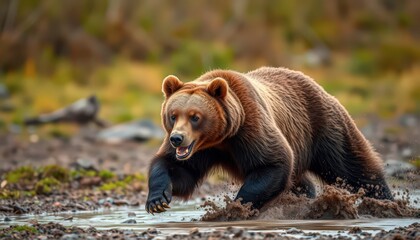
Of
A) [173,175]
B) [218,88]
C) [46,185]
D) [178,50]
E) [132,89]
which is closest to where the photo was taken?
[218,88]

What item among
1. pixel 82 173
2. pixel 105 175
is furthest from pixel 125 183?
pixel 82 173

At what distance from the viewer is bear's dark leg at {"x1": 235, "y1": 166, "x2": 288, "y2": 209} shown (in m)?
7.85

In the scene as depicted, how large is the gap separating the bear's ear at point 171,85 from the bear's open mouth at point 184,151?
0.64 meters

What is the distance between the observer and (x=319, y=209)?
8.07 m

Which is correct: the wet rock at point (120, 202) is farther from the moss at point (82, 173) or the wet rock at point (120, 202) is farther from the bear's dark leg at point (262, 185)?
the bear's dark leg at point (262, 185)

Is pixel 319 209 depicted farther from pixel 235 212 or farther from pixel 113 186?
pixel 113 186

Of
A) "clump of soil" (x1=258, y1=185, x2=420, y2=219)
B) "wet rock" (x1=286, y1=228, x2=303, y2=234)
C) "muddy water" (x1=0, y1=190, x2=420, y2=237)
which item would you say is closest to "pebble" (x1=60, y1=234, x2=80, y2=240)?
"muddy water" (x1=0, y1=190, x2=420, y2=237)

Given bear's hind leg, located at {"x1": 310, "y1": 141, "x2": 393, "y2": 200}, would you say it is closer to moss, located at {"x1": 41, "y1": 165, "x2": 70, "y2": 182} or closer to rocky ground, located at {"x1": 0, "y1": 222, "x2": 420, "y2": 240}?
rocky ground, located at {"x1": 0, "y1": 222, "x2": 420, "y2": 240}

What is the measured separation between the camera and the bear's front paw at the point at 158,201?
776 cm

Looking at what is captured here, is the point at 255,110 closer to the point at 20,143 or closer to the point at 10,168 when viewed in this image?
the point at 10,168

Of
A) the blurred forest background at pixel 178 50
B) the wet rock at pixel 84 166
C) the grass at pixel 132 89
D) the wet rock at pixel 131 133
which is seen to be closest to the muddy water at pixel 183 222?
the wet rock at pixel 84 166

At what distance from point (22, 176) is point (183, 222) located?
369 cm

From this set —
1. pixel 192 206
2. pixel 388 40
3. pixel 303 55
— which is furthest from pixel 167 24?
pixel 192 206

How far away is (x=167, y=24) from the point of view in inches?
1150
